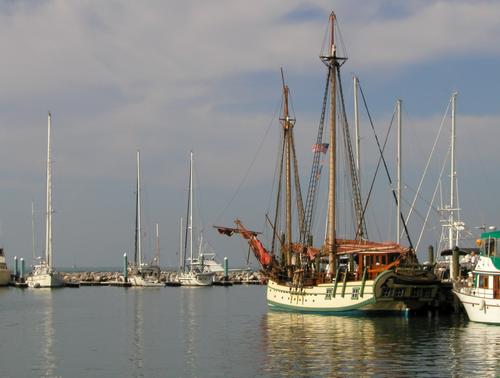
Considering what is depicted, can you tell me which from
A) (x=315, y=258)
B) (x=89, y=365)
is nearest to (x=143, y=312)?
(x=315, y=258)

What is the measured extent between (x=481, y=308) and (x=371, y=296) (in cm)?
828

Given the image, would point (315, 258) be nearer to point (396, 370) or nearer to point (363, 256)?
point (363, 256)

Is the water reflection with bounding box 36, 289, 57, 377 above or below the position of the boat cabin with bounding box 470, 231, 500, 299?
below

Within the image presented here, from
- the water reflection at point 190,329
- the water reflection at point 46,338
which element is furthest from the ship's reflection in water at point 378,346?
the water reflection at point 46,338

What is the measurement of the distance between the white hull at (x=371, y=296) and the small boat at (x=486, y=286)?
17.6 ft

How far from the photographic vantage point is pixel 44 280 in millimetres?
123625

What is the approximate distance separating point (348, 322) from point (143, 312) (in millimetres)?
25576

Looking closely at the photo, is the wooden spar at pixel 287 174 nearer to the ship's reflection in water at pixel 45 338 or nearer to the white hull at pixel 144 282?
the ship's reflection in water at pixel 45 338

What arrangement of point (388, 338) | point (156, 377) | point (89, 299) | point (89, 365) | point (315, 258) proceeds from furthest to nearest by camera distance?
1. point (89, 299)
2. point (315, 258)
3. point (388, 338)
4. point (89, 365)
5. point (156, 377)

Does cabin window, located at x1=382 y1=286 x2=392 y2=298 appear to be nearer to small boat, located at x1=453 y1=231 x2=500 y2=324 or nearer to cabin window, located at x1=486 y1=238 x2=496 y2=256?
small boat, located at x1=453 y1=231 x2=500 y2=324

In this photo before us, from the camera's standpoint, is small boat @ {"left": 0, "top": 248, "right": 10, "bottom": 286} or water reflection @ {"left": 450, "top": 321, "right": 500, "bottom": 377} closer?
water reflection @ {"left": 450, "top": 321, "right": 500, "bottom": 377}

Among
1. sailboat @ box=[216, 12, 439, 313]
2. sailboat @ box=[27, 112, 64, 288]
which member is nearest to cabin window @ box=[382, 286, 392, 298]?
sailboat @ box=[216, 12, 439, 313]

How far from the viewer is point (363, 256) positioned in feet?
218

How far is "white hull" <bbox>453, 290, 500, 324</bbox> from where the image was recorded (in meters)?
56.6
